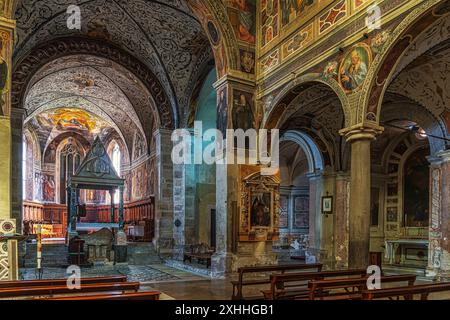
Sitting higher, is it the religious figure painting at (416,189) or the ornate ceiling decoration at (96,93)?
the ornate ceiling decoration at (96,93)

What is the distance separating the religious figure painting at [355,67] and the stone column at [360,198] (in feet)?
3.23

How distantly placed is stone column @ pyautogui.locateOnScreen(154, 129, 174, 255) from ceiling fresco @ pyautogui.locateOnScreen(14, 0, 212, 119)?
1858 mm

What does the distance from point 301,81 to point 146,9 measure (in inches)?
288

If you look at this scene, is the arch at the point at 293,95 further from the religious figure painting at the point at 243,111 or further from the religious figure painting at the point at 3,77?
the religious figure painting at the point at 3,77

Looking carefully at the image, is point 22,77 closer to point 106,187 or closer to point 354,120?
point 106,187

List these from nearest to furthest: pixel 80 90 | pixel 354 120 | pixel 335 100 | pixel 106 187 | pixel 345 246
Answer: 1. pixel 354 120
2. pixel 335 100
3. pixel 345 246
4. pixel 106 187
5. pixel 80 90

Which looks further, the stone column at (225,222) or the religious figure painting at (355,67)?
the stone column at (225,222)

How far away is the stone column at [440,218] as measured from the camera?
11.2 meters

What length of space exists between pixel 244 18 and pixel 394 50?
6.06m

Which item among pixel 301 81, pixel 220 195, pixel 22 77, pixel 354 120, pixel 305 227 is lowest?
pixel 305 227

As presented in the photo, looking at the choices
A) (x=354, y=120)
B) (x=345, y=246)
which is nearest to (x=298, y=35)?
(x=354, y=120)

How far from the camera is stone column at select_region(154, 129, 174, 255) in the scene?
1731cm

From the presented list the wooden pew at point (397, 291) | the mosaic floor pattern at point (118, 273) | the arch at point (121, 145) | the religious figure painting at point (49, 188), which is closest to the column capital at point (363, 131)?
the wooden pew at point (397, 291)

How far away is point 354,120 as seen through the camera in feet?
27.1
